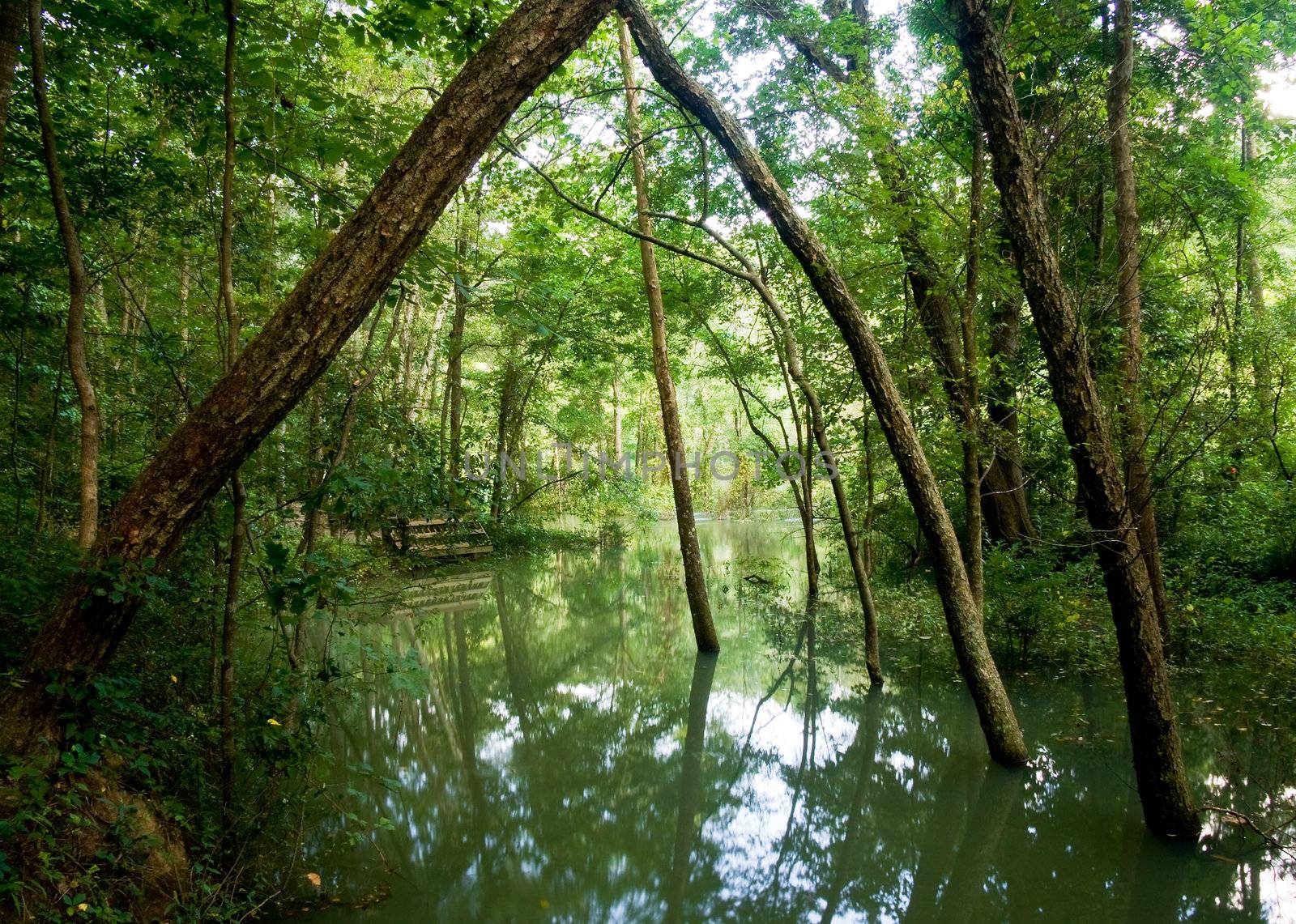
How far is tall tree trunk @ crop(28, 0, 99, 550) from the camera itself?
9.61 feet

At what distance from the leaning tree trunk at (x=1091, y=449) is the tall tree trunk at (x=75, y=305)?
4342mm

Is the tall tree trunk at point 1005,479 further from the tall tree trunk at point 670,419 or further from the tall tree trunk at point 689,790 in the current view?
the tall tree trunk at point 689,790

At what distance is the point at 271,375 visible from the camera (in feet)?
8.77

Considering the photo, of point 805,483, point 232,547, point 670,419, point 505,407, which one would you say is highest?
point 505,407

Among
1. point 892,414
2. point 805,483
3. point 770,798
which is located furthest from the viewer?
point 805,483

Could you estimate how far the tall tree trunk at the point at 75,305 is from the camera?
115 inches

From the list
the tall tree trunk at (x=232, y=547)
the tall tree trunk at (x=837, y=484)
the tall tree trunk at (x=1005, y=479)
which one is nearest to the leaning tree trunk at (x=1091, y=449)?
the tall tree trunk at (x=837, y=484)

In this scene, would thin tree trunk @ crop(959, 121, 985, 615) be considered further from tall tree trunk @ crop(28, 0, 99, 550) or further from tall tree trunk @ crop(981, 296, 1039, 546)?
tall tree trunk @ crop(28, 0, 99, 550)

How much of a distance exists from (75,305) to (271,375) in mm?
1161

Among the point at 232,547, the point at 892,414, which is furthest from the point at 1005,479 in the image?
the point at 232,547

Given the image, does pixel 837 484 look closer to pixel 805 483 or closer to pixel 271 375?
pixel 805 483

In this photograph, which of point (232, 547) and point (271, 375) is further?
point (232, 547)

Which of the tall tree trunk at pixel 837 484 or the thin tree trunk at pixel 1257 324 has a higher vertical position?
the thin tree trunk at pixel 1257 324

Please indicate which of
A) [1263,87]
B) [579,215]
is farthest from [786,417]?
[1263,87]
